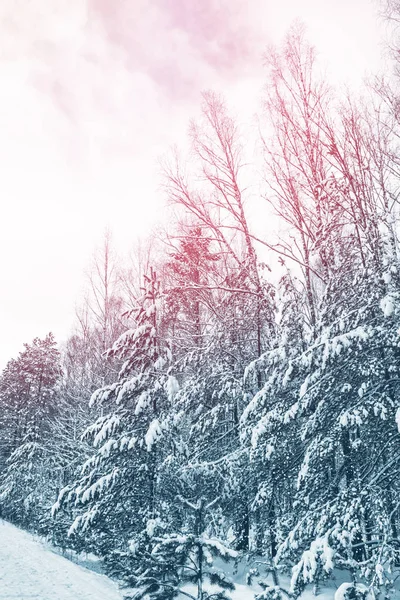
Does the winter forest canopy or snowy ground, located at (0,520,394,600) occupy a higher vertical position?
the winter forest canopy

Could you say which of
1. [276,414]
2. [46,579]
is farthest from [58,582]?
[276,414]

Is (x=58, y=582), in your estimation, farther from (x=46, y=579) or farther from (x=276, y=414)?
(x=276, y=414)

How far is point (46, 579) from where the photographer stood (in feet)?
33.4

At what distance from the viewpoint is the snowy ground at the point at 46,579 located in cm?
872

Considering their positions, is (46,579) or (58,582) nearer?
(58,582)

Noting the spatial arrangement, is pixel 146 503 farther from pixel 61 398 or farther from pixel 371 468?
pixel 61 398

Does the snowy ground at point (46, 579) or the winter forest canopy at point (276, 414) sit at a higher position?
the winter forest canopy at point (276, 414)

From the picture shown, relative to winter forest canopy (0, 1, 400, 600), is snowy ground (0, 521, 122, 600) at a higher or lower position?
lower

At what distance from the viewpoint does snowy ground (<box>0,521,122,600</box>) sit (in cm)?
872

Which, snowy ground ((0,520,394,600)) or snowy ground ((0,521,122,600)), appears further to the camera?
snowy ground ((0,521,122,600))

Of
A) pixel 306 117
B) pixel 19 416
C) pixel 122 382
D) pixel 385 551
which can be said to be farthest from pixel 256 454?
pixel 19 416

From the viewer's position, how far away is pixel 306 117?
1122cm

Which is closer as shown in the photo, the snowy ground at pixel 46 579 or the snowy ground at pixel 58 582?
the snowy ground at pixel 58 582

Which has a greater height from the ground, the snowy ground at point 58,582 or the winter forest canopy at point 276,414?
the winter forest canopy at point 276,414
